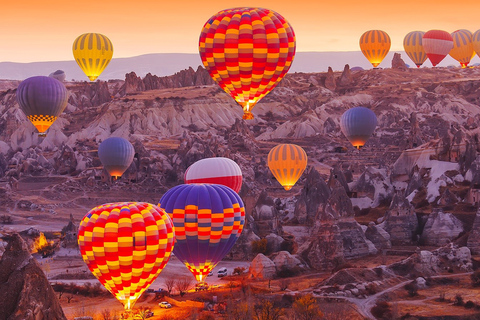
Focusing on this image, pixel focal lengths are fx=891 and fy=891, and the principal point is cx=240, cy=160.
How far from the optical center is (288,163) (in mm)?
64688

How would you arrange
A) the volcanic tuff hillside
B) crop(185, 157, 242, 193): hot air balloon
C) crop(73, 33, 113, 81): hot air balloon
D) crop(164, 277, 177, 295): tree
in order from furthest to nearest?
crop(73, 33, 113, 81): hot air balloon → the volcanic tuff hillside → crop(185, 157, 242, 193): hot air balloon → crop(164, 277, 177, 295): tree

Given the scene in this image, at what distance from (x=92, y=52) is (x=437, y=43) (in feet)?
171

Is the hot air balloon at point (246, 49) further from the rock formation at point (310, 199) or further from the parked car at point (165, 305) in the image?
the rock formation at point (310, 199)

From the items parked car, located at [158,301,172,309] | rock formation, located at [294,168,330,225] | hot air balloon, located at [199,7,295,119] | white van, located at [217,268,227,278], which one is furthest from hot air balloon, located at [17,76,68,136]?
parked car, located at [158,301,172,309]

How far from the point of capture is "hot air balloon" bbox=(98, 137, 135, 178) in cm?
7331

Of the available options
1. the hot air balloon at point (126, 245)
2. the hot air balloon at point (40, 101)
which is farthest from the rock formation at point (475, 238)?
the hot air balloon at point (40, 101)

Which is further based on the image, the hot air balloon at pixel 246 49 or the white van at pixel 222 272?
the hot air balloon at pixel 246 49

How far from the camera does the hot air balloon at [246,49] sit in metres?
43.0

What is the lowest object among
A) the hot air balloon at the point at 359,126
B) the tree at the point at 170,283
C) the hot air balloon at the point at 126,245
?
the tree at the point at 170,283

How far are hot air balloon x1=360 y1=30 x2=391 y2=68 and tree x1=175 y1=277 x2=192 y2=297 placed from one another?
256 feet

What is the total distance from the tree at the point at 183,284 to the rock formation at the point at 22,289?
1425 cm

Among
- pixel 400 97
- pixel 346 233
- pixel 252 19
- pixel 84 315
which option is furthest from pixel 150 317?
pixel 400 97

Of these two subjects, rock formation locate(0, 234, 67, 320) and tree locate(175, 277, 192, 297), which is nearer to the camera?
rock formation locate(0, 234, 67, 320)

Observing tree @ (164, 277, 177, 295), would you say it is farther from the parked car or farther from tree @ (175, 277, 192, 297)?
the parked car
